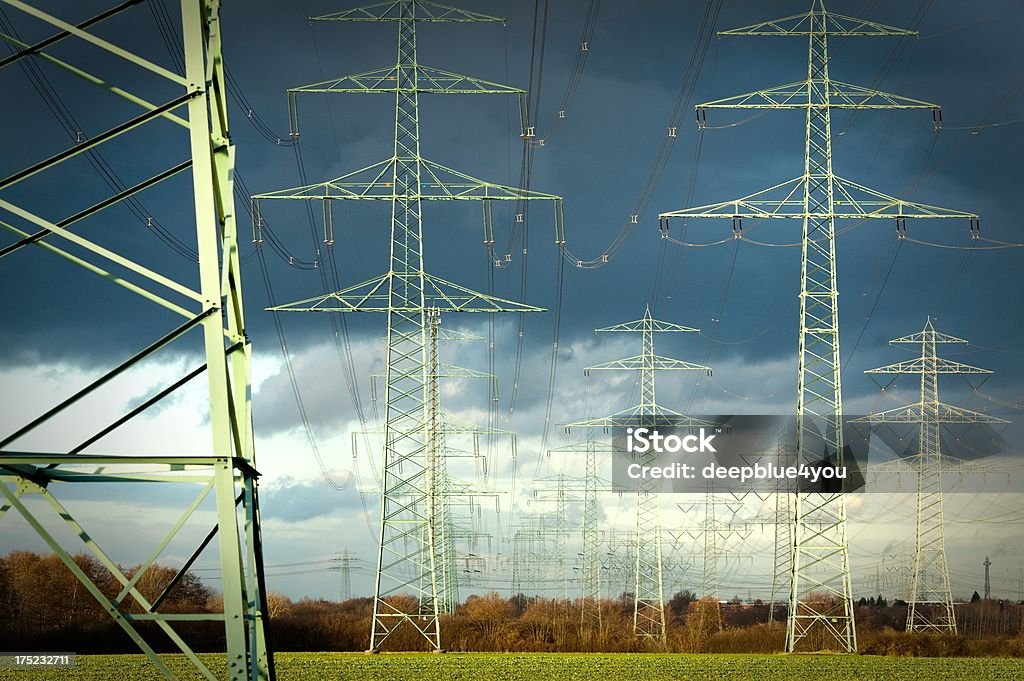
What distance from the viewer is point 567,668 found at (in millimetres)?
33875

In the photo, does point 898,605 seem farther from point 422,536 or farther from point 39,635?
point 39,635

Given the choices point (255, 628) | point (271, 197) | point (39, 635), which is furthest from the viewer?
point (39, 635)

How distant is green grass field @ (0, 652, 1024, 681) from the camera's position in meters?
30.9


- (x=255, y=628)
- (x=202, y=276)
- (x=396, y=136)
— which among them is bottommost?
(x=255, y=628)

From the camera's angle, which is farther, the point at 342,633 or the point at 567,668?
the point at 342,633

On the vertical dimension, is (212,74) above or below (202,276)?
above

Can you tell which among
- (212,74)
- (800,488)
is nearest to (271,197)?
(800,488)

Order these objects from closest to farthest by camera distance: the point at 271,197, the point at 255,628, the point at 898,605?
the point at 255,628
the point at 271,197
the point at 898,605

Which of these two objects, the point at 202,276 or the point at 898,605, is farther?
the point at 898,605

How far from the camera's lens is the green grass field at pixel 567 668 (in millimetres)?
30875

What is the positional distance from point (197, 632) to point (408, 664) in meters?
17.3

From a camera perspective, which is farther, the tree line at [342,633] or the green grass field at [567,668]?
the tree line at [342,633]

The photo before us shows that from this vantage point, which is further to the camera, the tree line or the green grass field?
the tree line

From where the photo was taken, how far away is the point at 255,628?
13117 millimetres
